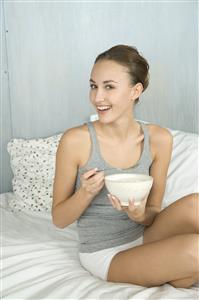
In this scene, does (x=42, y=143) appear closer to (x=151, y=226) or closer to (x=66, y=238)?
(x=66, y=238)

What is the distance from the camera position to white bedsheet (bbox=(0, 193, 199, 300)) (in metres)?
1.09

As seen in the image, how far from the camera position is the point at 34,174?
76.5 inches

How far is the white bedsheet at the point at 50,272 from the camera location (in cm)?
109

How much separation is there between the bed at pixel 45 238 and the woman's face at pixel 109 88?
0.46 m

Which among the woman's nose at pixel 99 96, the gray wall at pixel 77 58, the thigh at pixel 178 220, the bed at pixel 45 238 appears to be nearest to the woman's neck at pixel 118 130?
the woman's nose at pixel 99 96

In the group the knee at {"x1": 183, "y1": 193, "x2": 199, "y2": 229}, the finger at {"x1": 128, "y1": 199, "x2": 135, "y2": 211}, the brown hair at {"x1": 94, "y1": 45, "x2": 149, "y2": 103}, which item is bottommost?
the knee at {"x1": 183, "y1": 193, "x2": 199, "y2": 229}

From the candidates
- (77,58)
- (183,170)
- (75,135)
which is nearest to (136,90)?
(75,135)

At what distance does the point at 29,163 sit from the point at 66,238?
20.3 inches

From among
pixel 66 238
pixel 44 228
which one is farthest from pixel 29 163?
pixel 66 238

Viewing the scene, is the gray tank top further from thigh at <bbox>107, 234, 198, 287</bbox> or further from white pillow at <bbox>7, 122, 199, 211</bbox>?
white pillow at <bbox>7, 122, 199, 211</bbox>

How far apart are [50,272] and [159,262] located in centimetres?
33

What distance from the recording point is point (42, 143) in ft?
6.59

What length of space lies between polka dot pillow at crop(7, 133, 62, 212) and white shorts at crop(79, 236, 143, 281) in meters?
0.63

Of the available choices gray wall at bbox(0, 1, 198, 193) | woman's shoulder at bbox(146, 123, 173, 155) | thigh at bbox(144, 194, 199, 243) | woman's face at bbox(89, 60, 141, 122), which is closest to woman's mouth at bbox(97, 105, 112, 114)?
woman's face at bbox(89, 60, 141, 122)
